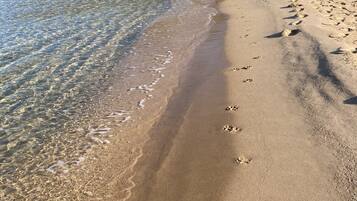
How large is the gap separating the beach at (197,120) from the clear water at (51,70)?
0.04 metres

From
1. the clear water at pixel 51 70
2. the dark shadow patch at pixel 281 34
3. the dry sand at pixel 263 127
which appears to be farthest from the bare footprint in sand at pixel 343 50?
the clear water at pixel 51 70

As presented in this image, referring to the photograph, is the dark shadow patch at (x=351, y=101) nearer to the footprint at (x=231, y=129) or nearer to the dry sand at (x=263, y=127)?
the dry sand at (x=263, y=127)

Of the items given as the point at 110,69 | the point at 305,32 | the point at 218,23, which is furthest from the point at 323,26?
the point at 110,69

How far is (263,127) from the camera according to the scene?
22.8ft

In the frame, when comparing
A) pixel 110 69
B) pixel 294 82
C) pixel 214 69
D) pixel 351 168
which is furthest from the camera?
pixel 110 69

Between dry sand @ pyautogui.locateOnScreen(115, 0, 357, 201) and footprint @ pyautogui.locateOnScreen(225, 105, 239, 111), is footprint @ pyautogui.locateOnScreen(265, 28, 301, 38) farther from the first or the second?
footprint @ pyautogui.locateOnScreen(225, 105, 239, 111)

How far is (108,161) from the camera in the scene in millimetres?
6883

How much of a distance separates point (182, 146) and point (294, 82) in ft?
8.93

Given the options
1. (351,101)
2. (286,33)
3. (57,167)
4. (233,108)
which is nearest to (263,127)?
(233,108)

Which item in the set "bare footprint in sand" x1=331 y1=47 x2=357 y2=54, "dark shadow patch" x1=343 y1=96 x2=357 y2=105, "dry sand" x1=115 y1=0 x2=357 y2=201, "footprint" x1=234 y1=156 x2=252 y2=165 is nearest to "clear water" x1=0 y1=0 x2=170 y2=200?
"dry sand" x1=115 y1=0 x2=357 y2=201

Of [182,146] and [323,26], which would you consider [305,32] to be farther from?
[182,146]

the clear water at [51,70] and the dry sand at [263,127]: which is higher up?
the dry sand at [263,127]

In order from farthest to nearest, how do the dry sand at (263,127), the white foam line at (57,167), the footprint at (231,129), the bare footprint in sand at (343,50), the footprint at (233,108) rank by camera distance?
the bare footprint in sand at (343,50), the footprint at (233,108), the footprint at (231,129), the white foam line at (57,167), the dry sand at (263,127)

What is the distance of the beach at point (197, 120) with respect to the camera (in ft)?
19.0
